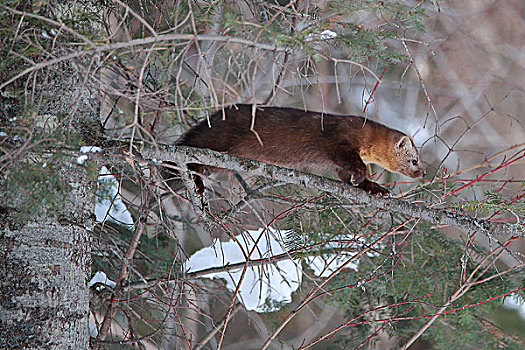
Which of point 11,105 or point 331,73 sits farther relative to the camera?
point 331,73

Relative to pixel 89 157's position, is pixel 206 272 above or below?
below

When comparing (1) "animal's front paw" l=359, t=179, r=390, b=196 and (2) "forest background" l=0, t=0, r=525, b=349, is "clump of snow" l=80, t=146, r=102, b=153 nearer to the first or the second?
(2) "forest background" l=0, t=0, r=525, b=349

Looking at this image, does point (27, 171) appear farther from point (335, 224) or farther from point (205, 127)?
point (335, 224)

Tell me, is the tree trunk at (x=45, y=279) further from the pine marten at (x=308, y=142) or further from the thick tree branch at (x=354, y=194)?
the pine marten at (x=308, y=142)

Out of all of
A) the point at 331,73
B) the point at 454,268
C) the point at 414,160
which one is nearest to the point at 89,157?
the point at 414,160

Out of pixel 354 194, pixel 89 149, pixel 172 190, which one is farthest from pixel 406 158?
pixel 89 149

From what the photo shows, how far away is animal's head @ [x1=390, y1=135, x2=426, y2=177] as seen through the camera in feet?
13.4

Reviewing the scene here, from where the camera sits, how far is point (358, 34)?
2.41 metres

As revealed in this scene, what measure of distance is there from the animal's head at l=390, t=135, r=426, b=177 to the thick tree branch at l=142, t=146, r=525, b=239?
4.08 feet

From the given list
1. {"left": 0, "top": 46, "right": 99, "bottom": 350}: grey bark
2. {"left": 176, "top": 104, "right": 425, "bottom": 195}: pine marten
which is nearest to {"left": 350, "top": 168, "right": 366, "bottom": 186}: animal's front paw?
{"left": 176, "top": 104, "right": 425, "bottom": 195}: pine marten

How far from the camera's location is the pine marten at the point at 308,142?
3398 millimetres

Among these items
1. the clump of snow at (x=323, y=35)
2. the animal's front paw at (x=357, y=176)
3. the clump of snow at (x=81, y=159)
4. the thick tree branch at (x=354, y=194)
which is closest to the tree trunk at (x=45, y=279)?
the clump of snow at (x=81, y=159)

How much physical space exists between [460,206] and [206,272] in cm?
138

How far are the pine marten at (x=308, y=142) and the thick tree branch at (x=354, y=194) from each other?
Answer: 612 mm
